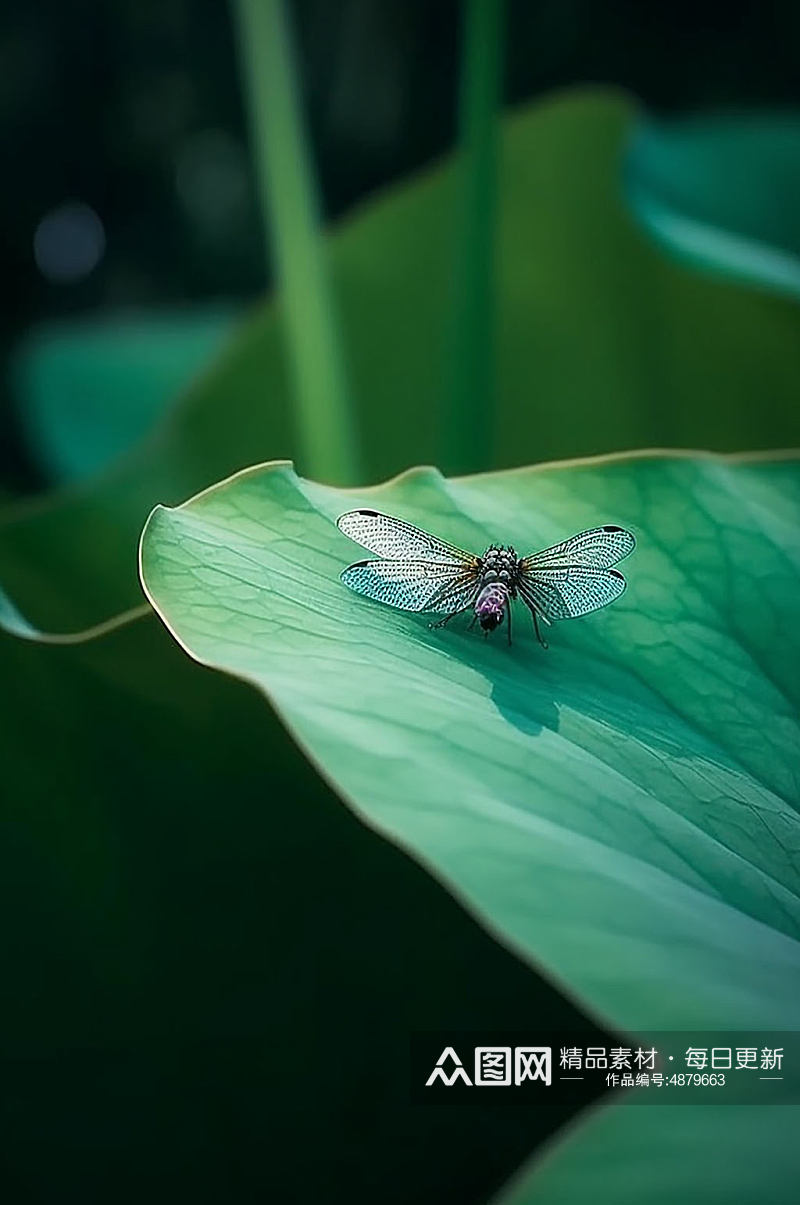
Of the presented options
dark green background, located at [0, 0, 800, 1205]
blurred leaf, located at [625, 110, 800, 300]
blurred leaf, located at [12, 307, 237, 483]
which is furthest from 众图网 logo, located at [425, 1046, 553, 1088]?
blurred leaf, located at [12, 307, 237, 483]

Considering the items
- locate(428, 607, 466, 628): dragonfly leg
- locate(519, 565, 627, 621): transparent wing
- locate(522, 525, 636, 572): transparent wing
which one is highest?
locate(522, 525, 636, 572): transparent wing

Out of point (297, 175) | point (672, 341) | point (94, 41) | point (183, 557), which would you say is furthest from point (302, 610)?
point (94, 41)

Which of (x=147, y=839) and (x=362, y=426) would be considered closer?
(x=147, y=839)

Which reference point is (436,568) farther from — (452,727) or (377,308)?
(377,308)

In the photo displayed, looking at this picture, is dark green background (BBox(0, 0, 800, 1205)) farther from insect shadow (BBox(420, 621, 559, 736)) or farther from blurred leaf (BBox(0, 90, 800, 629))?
blurred leaf (BBox(0, 90, 800, 629))

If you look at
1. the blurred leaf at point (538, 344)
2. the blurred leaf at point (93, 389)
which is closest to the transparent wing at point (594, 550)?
the blurred leaf at point (538, 344)

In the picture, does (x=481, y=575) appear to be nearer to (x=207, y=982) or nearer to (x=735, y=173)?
(x=207, y=982)

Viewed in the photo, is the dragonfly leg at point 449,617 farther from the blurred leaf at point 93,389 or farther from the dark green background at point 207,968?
the blurred leaf at point 93,389
